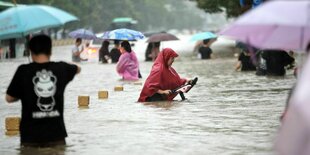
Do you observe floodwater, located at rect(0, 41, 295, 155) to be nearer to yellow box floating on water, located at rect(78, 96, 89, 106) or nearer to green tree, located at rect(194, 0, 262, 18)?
yellow box floating on water, located at rect(78, 96, 89, 106)

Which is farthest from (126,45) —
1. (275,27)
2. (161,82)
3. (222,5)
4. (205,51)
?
(222,5)

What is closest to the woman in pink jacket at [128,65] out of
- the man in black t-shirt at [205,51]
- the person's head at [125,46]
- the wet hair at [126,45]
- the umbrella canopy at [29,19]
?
the person's head at [125,46]

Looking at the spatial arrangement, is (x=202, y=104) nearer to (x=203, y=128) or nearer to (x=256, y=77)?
(x=203, y=128)

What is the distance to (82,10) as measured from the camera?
294 ft

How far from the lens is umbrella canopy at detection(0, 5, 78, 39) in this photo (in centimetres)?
778

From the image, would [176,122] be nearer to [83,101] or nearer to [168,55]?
[168,55]

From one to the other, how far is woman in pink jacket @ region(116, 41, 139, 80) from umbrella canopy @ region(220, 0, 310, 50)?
1414 cm

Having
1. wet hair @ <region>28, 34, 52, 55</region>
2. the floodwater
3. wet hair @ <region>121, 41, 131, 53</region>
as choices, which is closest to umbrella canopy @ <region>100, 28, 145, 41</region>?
wet hair @ <region>121, 41, 131, 53</region>

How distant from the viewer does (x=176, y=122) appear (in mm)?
10828

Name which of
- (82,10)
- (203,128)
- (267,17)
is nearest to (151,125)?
(203,128)

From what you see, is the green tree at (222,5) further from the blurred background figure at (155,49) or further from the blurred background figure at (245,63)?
the blurred background figure at (245,63)

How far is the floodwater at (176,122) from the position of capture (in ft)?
27.9

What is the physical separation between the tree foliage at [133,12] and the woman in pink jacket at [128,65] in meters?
40.5

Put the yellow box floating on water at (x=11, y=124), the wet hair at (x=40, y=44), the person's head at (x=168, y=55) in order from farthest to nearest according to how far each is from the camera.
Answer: the person's head at (x=168, y=55) < the yellow box floating on water at (x=11, y=124) < the wet hair at (x=40, y=44)
